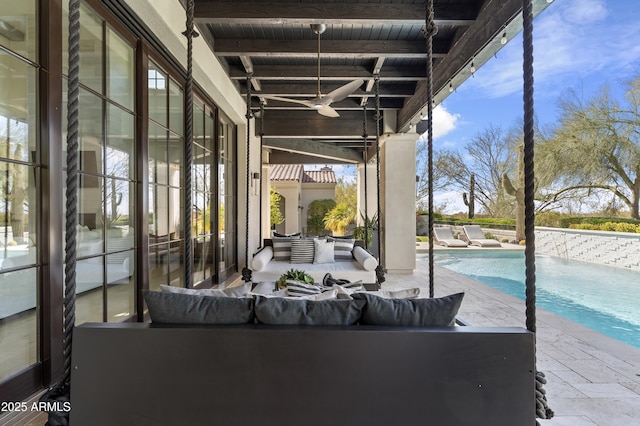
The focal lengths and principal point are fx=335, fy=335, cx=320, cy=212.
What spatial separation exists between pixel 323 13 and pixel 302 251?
3.05m

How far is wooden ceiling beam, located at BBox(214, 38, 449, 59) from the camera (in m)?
4.07

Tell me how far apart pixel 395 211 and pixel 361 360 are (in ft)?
18.1

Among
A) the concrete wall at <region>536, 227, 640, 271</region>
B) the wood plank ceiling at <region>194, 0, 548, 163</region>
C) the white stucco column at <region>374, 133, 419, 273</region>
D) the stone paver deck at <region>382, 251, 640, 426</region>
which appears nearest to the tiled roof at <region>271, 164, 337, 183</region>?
the white stucco column at <region>374, 133, 419, 273</region>

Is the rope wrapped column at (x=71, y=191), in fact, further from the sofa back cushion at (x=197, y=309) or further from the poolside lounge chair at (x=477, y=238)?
the poolside lounge chair at (x=477, y=238)

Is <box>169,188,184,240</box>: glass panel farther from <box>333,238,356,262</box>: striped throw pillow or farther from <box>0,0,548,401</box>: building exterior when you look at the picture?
<box>333,238,356,262</box>: striped throw pillow

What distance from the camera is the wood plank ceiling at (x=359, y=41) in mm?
3303

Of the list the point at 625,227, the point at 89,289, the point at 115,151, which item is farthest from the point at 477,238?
the point at 89,289

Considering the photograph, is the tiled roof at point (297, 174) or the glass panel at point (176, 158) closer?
the glass panel at point (176, 158)

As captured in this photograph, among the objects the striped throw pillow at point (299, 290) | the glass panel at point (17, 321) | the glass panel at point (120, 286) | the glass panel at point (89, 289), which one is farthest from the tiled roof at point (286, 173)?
the glass panel at point (17, 321)

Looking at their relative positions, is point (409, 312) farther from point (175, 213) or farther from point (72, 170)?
point (175, 213)

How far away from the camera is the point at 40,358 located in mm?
1993

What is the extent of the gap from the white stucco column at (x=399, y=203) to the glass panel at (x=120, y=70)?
4.66 meters

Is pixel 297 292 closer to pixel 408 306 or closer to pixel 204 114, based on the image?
pixel 408 306

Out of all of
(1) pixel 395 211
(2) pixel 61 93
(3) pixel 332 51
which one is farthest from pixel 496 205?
(2) pixel 61 93
